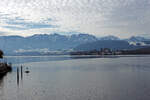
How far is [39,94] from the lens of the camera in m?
28.2

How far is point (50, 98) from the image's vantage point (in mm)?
26047

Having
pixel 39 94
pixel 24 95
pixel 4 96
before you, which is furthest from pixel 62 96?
pixel 4 96

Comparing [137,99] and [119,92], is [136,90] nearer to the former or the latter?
[119,92]

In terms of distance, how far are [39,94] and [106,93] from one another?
9706 millimetres

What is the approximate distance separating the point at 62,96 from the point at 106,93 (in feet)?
20.9

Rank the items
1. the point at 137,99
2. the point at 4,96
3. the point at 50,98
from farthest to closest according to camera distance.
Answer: the point at 4,96, the point at 50,98, the point at 137,99

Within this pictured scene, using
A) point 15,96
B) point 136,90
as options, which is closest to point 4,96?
point 15,96

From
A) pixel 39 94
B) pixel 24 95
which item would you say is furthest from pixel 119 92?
pixel 24 95

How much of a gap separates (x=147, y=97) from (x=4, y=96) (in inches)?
773

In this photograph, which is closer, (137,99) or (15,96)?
(137,99)

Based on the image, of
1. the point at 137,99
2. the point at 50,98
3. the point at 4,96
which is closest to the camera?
the point at 137,99

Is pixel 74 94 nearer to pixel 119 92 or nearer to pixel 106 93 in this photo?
pixel 106 93

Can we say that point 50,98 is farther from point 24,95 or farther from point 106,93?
point 106,93

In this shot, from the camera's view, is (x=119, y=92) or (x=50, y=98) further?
(x=119, y=92)
